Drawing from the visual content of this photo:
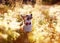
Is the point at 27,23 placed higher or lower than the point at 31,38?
higher

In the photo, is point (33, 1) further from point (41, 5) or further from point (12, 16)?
point (12, 16)

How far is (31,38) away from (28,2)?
15.1 inches

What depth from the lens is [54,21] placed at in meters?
1.79

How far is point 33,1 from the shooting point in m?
1.85

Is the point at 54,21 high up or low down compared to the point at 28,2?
down

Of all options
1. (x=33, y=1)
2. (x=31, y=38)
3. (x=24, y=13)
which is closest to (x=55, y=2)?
(x=33, y=1)

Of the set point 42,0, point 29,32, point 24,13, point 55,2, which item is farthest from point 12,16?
point 55,2

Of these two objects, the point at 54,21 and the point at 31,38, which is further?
the point at 54,21

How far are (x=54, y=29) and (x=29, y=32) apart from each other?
0.76 feet

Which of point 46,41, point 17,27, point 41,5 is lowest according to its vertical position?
point 46,41

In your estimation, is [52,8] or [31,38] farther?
[52,8]

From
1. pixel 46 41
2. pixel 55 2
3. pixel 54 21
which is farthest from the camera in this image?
pixel 55 2

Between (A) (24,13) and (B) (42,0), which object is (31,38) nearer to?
(A) (24,13)

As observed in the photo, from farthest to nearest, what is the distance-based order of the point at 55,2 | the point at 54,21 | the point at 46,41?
the point at 55,2 → the point at 54,21 → the point at 46,41
